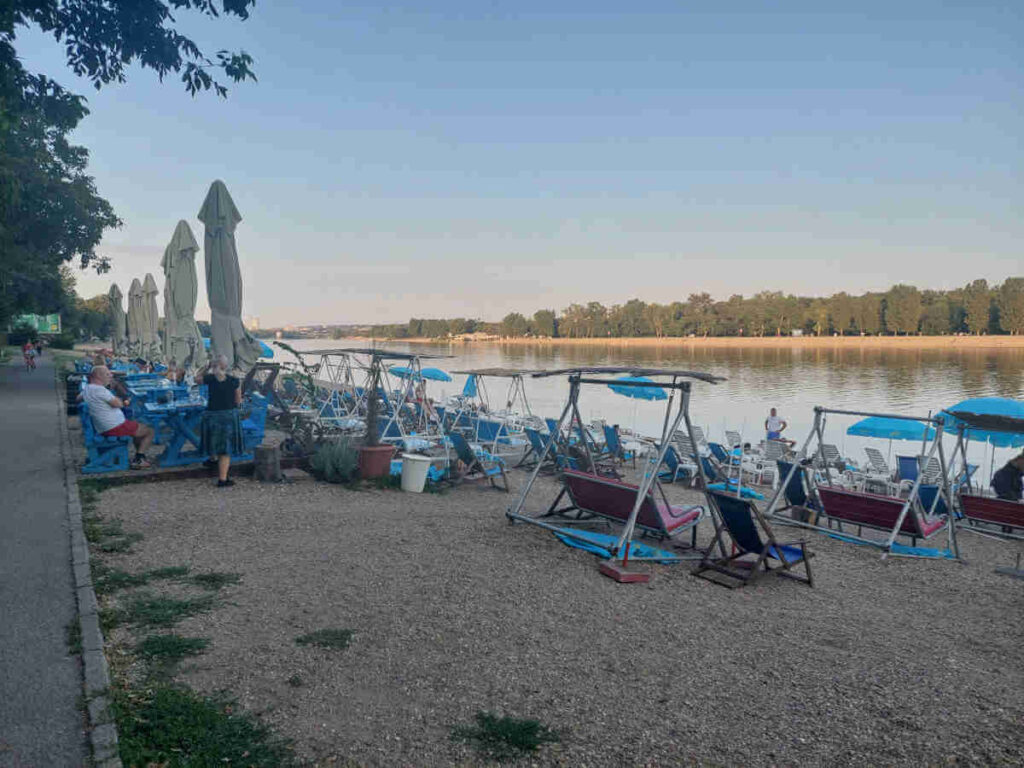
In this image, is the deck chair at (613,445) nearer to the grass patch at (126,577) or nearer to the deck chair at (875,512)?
the deck chair at (875,512)

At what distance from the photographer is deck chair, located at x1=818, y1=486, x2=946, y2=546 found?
746cm

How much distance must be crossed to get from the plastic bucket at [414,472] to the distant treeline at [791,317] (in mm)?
109476

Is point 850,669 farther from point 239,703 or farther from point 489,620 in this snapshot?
point 239,703

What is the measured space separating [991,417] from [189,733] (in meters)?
8.44

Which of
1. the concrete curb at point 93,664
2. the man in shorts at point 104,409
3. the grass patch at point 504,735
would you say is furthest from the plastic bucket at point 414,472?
the grass patch at point 504,735

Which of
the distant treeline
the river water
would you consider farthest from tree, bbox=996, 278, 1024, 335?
the river water

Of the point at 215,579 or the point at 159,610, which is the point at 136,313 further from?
the point at 159,610

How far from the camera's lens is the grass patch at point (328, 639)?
3807 mm

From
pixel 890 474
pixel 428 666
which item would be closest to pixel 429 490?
pixel 428 666

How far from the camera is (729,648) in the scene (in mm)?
4164

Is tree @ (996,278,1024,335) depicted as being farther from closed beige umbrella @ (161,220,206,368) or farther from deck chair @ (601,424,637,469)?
closed beige umbrella @ (161,220,206,368)

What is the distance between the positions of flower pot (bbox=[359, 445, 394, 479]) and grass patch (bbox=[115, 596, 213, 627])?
4.52m

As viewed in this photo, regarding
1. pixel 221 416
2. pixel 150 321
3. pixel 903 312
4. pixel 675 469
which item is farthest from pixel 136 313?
pixel 903 312

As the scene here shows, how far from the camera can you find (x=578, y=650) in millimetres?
3955
